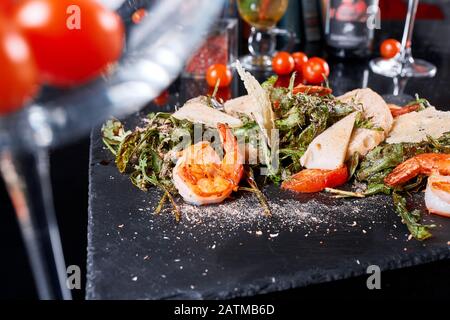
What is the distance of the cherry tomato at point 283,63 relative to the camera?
105 inches

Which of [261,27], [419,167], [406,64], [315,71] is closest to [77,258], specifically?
[419,167]

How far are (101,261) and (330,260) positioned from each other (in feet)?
1.58

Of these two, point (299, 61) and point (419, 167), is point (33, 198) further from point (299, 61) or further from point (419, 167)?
point (299, 61)

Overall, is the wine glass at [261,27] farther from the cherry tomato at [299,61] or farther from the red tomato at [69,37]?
the red tomato at [69,37]

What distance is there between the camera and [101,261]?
118cm

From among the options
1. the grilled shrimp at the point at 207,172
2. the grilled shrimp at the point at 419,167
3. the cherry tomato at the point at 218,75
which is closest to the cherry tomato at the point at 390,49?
the cherry tomato at the point at 218,75

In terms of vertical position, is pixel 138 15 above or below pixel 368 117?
above

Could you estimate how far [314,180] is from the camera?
149cm

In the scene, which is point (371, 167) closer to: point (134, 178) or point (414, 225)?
point (414, 225)

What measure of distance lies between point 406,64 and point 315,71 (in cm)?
61

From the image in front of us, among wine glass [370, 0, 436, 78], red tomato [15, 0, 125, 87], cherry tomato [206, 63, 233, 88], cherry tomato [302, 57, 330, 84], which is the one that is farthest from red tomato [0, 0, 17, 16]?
wine glass [370, 0, 436, 78]

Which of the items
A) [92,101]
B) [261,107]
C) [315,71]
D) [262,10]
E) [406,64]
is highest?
[92,101]

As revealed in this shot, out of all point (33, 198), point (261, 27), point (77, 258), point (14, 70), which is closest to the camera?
point (14, 70)
